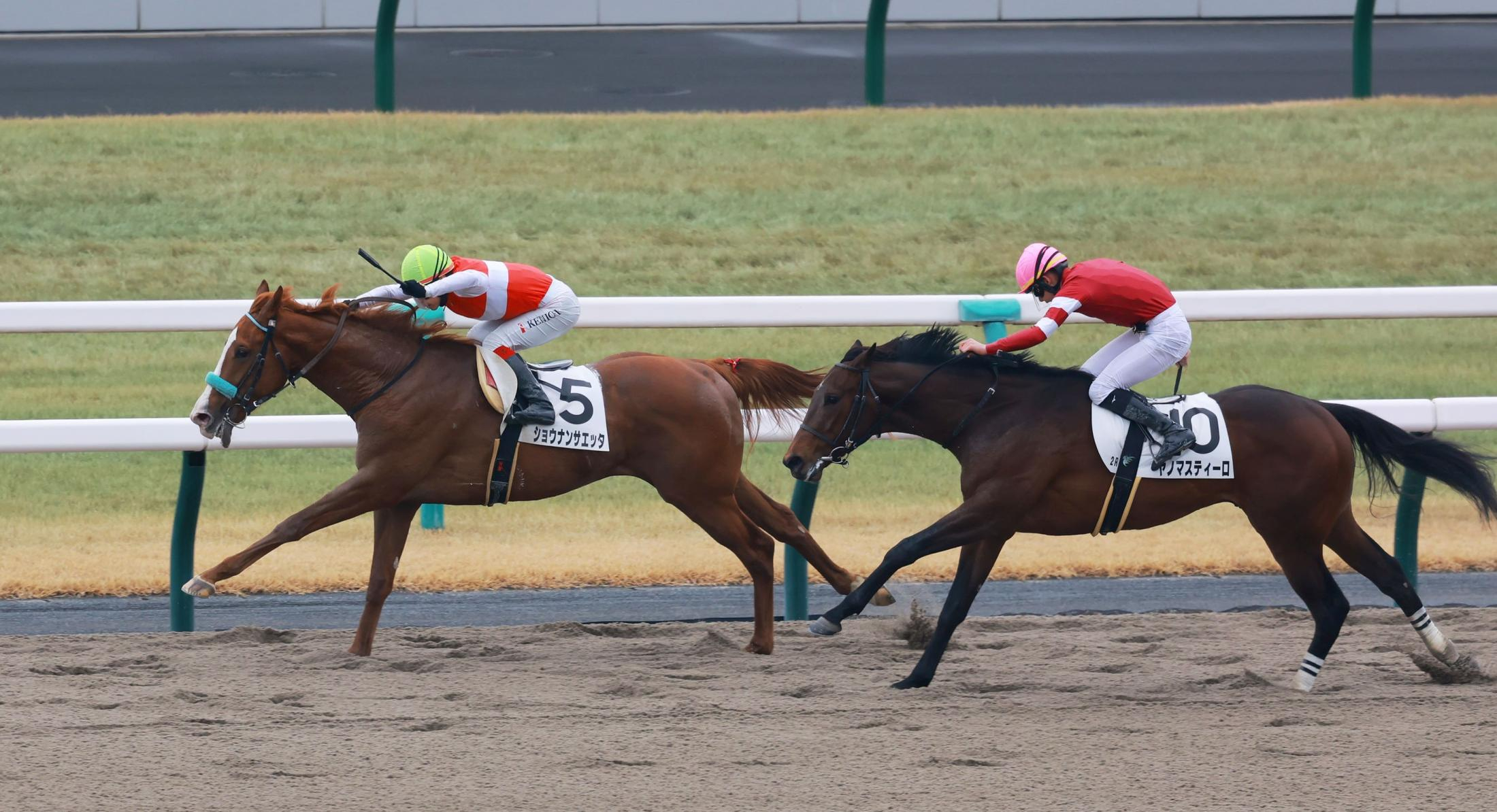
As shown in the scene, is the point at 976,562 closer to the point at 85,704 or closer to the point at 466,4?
the point at 85,704

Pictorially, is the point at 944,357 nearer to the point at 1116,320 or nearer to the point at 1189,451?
the point at 1116,320

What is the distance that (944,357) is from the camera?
687 centimetres

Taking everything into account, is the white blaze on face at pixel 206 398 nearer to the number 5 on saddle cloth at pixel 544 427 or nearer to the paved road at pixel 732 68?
the number 5 on saddle cloth at pixel 544 427

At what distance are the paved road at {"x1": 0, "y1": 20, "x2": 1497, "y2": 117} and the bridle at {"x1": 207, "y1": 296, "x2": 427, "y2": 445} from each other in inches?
351

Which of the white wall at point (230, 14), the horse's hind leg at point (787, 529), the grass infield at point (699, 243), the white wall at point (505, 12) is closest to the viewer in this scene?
the horse's hind leg at point (787, 529)

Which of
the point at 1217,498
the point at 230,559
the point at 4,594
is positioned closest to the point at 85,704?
the point at 230,559

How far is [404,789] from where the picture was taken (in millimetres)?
5156

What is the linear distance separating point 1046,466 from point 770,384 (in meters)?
1.36

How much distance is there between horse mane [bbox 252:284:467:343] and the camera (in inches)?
278

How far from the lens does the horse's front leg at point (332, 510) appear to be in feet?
21.7

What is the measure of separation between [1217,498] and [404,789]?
307cm

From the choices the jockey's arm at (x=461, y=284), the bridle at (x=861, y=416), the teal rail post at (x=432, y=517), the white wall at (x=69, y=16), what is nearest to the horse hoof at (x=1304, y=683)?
the bridle at (x=861, y=416)

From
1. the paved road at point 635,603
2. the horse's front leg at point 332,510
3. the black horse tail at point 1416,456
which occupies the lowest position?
the paved road at point 635,603

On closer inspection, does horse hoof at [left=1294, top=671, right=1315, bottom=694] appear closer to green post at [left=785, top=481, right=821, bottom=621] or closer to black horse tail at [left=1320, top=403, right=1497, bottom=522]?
black horse tail at [left=1320, top=403, right=1497, bottom=522]
